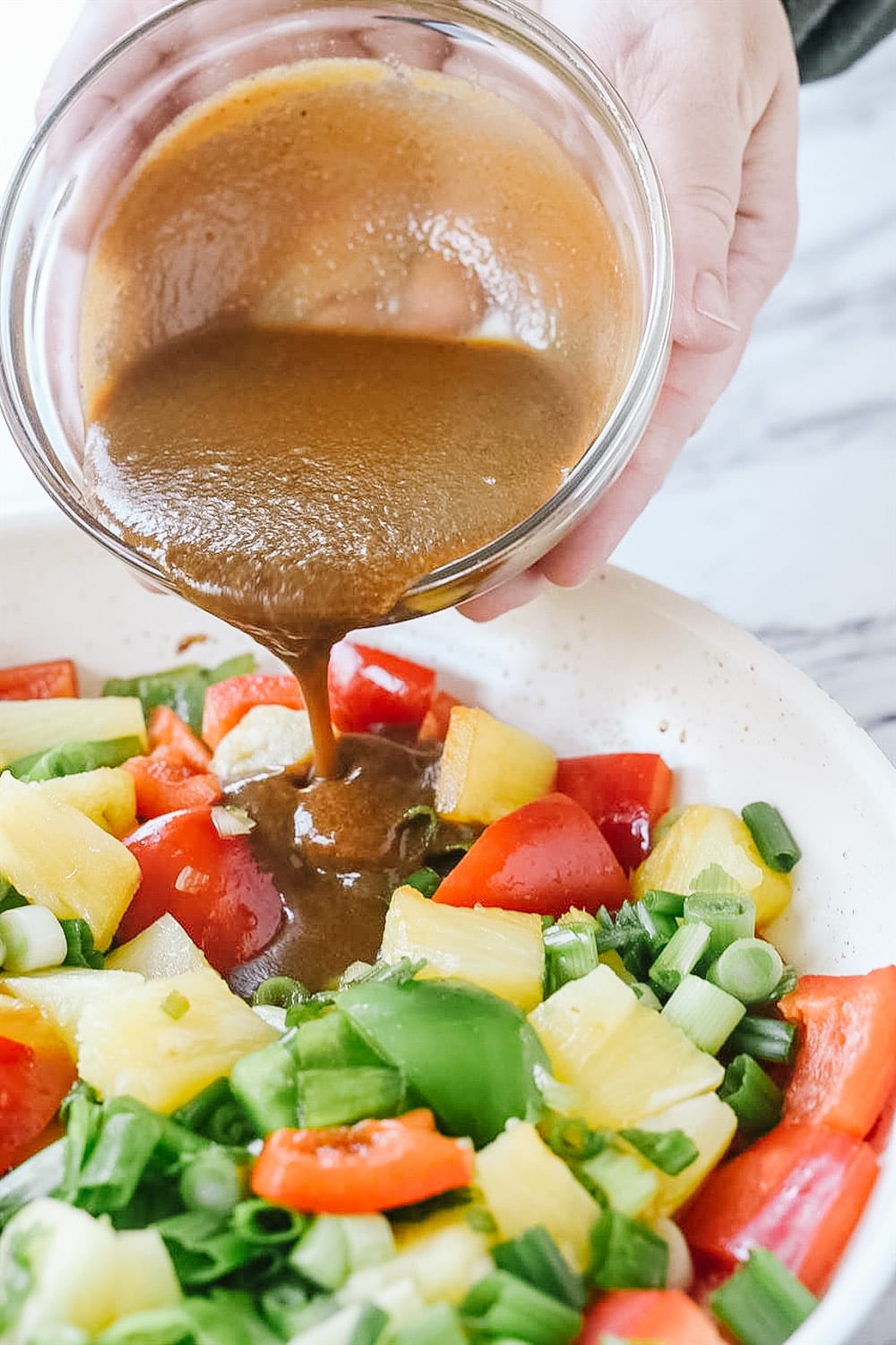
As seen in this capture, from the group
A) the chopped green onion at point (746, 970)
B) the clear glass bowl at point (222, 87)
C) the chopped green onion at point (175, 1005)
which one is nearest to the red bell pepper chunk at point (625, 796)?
the chopped green onion at point (746, 970)

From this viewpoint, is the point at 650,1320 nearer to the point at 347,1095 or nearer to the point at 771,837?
the point at 347,1095

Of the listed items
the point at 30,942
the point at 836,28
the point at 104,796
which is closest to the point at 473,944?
the point at 30,942

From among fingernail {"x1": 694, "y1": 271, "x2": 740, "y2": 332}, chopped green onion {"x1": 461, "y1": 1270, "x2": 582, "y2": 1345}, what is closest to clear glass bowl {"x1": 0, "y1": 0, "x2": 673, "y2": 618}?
fingernail {"x1": 694, "y1": 271, "x2": 740, "y2": 332}

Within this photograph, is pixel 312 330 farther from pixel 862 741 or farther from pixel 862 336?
pixel 862 336

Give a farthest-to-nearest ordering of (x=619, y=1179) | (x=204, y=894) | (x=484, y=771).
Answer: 1. (x=484, y=771)
2. (x=204, y=894)
3. (x=619, y=1179)

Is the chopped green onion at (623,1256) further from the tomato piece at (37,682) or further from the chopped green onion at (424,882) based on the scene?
the tomato piece at (37,682)

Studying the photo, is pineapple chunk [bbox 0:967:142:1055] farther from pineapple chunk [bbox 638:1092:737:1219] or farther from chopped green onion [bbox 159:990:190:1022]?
pineapple chunk [bbox 638:1092:737:1219]
